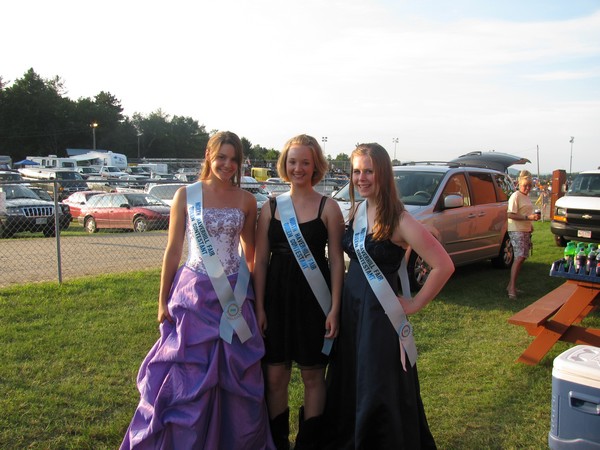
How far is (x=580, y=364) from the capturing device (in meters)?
2.93

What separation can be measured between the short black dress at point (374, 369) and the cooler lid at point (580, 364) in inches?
32.1

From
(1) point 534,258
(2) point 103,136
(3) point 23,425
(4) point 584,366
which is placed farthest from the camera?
(2) point 103,136

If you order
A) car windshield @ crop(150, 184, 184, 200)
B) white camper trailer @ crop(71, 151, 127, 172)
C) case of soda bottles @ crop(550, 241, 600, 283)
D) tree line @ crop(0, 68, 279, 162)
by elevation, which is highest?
tree line @ crop(0, 68, 279, 162)

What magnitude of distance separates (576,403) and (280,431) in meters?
1.61

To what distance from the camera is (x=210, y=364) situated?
2.80m

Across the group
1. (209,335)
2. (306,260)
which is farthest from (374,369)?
(209,335)

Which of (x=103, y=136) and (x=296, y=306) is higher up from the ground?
(x=103, y=136)

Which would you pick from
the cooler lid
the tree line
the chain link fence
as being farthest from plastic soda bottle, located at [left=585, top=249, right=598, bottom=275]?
the tree line

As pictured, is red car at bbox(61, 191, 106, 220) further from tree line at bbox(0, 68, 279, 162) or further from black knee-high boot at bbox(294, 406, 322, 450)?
tree line at bbox(0, 68, 279, 162)

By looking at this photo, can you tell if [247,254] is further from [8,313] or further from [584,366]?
[8,313]

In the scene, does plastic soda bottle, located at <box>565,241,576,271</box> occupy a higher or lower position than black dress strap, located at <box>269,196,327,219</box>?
lower

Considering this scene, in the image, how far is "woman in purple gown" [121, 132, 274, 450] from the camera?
272 centimetres

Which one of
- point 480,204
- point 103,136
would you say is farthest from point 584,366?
point 103,136

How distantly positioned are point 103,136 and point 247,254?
299 ft
